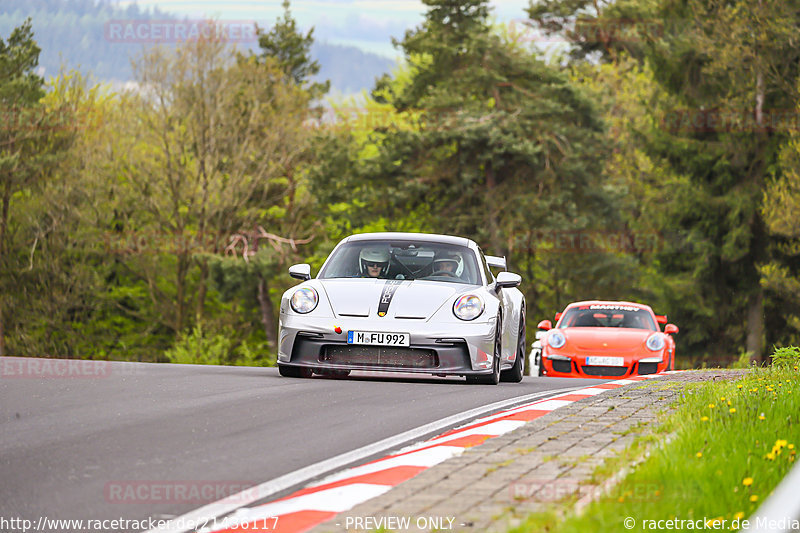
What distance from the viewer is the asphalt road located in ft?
18.8

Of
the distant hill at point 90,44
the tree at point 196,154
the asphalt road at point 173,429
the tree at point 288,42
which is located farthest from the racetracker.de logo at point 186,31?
the tree at point 288,42

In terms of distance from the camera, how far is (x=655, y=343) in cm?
1803

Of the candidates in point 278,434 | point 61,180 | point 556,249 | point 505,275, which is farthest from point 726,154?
point 278,434

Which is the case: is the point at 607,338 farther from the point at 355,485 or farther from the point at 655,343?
the point at 355,485

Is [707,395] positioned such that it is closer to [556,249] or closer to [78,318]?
[556,249]

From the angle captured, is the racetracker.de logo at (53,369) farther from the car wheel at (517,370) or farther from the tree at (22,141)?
the tree at (22,141)

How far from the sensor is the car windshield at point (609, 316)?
762 inches

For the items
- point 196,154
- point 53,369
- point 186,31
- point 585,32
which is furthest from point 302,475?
point 585,32

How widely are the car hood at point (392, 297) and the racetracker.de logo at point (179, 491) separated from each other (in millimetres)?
5513

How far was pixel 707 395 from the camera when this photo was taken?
31.3 ft

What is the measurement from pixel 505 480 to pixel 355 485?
75 centimetres

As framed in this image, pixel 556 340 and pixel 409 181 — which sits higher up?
pixel 409 181

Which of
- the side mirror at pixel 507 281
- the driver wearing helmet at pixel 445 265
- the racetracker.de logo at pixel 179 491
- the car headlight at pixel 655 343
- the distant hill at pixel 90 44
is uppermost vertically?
the distant hill at pixel 90 44

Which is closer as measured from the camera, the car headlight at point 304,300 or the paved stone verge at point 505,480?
the paved stone verge at point 505,480
